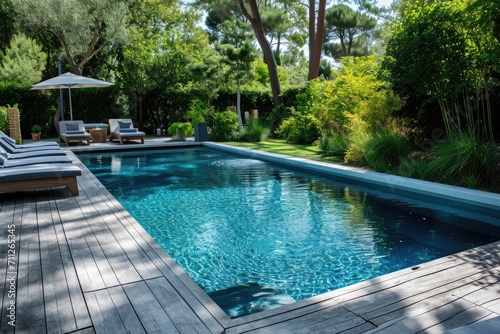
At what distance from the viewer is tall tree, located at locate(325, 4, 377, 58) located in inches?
1088

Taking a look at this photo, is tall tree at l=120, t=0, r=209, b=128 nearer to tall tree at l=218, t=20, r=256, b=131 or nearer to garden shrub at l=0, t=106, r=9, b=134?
tall tree at l=218, t=20, r=256, b=131

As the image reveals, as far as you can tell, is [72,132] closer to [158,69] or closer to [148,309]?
[158,69]

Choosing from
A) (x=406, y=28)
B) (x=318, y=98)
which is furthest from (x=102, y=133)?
(x=406, y=28)

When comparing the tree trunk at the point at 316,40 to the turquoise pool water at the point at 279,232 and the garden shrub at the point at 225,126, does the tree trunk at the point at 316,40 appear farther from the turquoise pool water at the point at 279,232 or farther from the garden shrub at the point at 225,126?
the turquoise pool water at the point at 279,232

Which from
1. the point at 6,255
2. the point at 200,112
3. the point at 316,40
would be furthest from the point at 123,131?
the point at 6,255

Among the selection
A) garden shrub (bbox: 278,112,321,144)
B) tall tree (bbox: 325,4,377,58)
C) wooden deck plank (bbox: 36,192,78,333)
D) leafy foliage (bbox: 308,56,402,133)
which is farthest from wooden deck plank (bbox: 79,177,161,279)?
tall tree (bbox: 325,4,377,58)

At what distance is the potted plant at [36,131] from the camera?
1634cm

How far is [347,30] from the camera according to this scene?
29.4 m

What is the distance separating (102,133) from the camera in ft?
49.5

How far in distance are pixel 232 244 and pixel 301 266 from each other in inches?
36.7

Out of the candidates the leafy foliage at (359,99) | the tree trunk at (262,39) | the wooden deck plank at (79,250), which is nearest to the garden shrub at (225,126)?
the tree trunk at (262,39)

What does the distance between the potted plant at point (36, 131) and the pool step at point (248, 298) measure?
1537cm

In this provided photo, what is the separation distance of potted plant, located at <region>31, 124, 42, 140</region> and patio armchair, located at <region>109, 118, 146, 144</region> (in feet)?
10.5

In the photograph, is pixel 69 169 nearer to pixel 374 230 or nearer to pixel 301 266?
pixel 301 266
